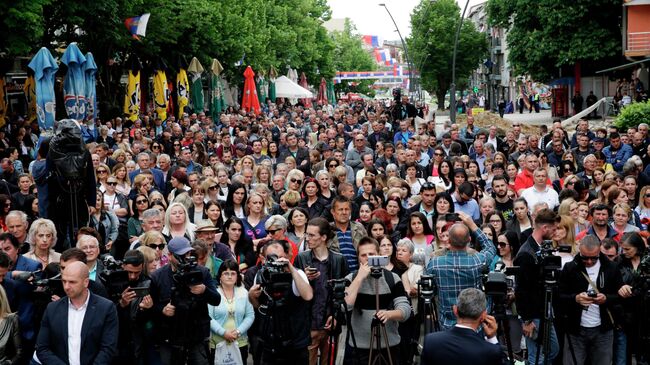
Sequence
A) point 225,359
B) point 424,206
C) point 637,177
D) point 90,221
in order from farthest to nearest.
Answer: point 637,177, point 424,206, point 90,221, point 225,359

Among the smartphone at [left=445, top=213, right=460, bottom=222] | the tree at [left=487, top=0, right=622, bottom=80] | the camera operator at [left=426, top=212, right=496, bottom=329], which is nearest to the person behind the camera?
the camera operator at [left=426, top=212, right=496, bottom=329]

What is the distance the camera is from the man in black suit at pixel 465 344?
20.0ft

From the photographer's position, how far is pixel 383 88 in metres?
165

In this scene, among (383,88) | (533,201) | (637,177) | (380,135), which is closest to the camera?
(533,201)

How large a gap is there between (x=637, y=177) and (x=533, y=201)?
2.58 meters

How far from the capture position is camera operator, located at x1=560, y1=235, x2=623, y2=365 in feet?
29.5

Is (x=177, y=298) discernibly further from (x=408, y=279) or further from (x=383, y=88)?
(x=383, y=88)

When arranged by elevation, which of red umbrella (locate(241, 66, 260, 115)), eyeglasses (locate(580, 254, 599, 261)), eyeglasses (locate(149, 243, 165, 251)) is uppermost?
red umbrella (locate(241, 66, 260, 115))

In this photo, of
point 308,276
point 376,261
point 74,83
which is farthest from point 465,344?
point 74,83

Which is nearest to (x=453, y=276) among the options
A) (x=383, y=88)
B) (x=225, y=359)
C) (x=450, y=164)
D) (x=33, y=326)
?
(x=225, y=359)

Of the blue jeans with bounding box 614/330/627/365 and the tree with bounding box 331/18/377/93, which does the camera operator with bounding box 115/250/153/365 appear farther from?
the tree with bounding box 331/18/377/93

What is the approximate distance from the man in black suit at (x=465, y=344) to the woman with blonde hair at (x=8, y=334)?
324 centimetres

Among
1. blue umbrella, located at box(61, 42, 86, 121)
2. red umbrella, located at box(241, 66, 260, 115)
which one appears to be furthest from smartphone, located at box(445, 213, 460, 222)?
red umbrella, located at box(241, 66, 260, 115)

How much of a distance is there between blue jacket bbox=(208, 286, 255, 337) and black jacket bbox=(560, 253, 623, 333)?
2.74 m
